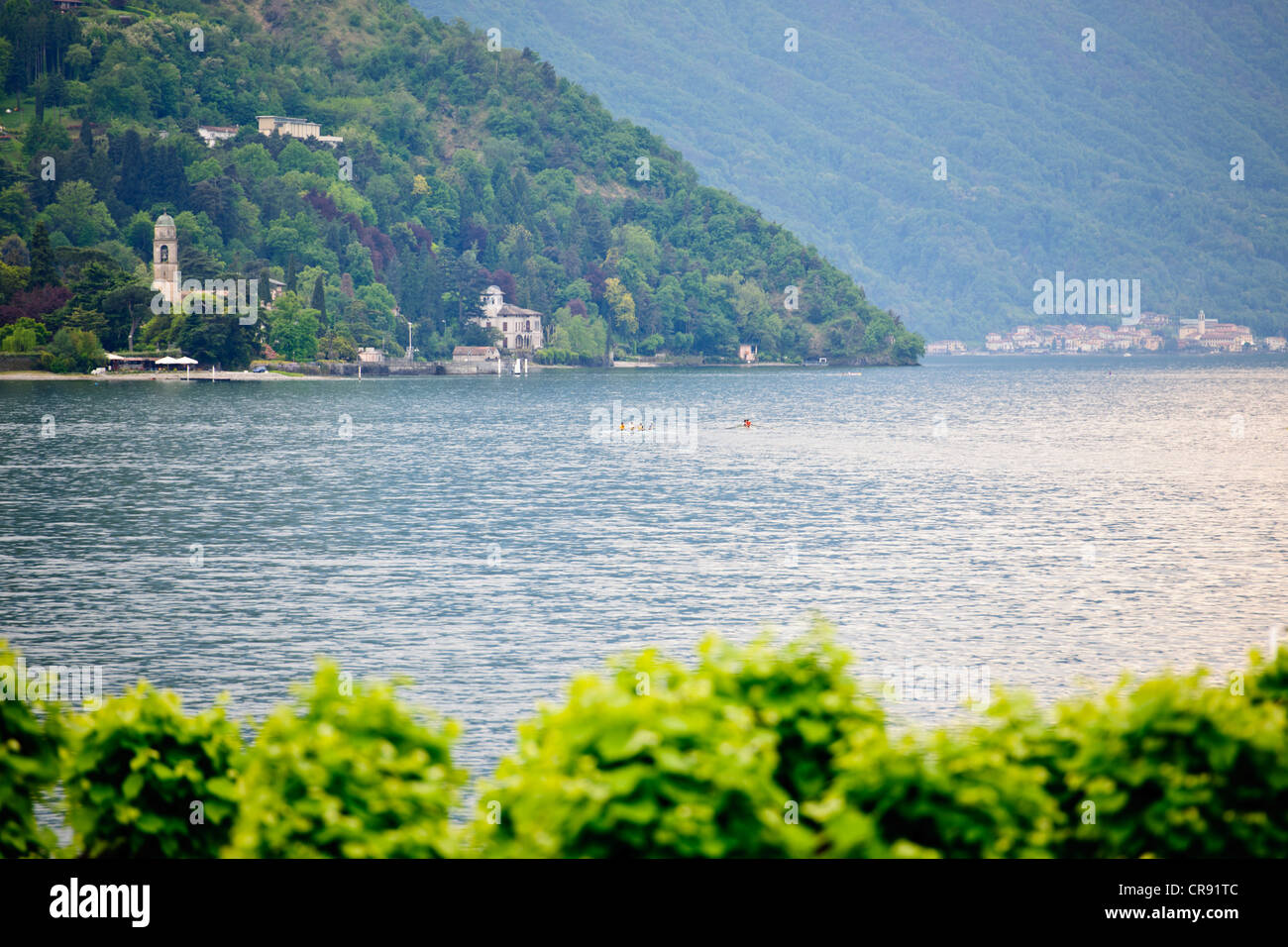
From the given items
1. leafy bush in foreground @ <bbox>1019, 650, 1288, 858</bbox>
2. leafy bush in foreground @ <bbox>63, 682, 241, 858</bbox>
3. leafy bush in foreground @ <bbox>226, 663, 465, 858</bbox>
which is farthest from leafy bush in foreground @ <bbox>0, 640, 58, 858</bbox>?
leafy bush in foreground @ <bbox>1019, 650, 1288, 858</bbox>

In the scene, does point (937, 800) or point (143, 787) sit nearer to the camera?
point (937, 800)

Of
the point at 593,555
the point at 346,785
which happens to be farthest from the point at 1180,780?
the point at 593,555

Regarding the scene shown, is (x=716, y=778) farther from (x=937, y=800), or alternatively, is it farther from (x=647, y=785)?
(x=937, y=800)

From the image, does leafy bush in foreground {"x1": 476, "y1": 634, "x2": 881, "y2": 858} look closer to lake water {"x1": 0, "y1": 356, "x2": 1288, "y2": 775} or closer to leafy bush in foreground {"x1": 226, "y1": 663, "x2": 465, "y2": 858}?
leafy bush in foreground {"x1": 226, "y1": 663, "x2": 465, "y2": 858}

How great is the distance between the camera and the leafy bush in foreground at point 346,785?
11672mm

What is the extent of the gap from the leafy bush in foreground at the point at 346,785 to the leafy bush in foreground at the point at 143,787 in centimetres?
172

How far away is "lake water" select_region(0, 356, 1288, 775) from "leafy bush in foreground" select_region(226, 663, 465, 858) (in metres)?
7.56

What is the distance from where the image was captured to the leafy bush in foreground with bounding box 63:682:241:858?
13969mm

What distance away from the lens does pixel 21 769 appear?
13711mm

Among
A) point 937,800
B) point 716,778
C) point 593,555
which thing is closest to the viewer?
point 716,778

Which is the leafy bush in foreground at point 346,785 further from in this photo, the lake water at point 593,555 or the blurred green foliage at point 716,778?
the lake water at point 593,555

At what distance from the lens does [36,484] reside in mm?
79312

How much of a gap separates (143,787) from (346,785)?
129 inches

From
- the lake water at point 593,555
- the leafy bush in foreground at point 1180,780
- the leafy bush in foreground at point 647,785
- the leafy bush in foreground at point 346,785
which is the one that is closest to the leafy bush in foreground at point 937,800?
the leafy bush in foreground at point 647,785
